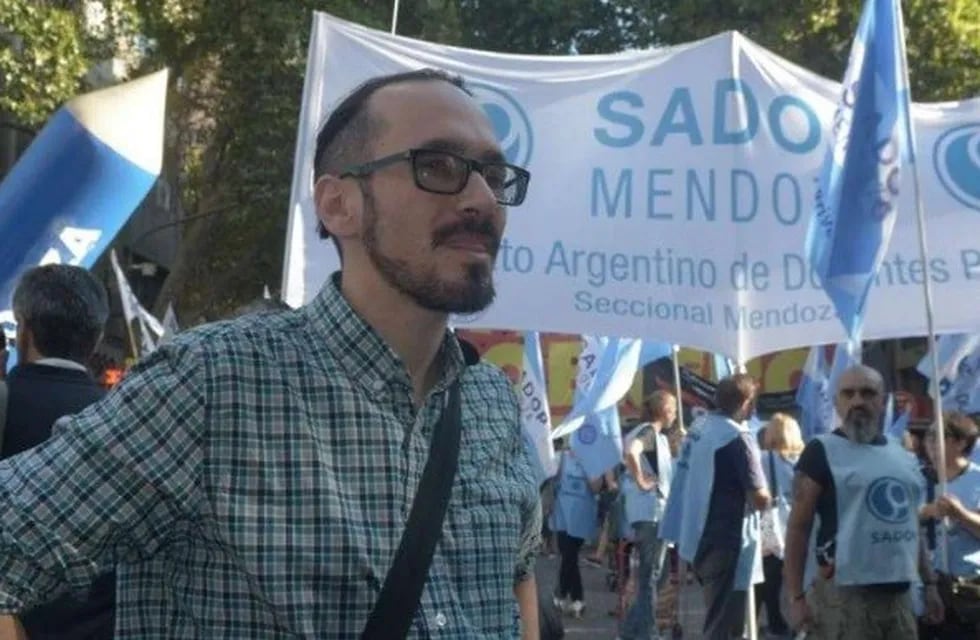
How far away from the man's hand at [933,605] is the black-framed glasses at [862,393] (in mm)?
1048

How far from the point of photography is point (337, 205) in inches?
104

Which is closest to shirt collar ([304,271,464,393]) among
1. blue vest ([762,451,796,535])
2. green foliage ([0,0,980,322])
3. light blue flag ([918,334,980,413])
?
blue vest ([762,451,796,535])

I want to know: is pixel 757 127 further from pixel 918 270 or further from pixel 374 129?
pixel 374 129

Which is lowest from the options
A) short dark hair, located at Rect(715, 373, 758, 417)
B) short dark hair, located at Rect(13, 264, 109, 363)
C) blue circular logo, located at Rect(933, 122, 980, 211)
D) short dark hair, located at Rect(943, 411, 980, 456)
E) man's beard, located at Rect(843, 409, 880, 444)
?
short dark hair, located at Rect(13, 264, 109, 363)

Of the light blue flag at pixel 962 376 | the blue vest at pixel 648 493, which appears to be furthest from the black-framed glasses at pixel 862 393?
the light blue flag at pixel 962 376

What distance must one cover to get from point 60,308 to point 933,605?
5128 millimetres

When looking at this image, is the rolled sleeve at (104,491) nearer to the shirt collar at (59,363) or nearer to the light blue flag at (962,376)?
the shirt collar at (59,363)

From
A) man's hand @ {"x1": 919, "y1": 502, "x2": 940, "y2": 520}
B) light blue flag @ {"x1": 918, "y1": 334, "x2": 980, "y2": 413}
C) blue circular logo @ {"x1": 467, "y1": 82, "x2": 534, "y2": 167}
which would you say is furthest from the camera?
light blue flag @ {"x1": 918, "y1": 334, "x2": 980, "y2": 413}

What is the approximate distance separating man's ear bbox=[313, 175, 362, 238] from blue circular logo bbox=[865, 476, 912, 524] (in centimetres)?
570

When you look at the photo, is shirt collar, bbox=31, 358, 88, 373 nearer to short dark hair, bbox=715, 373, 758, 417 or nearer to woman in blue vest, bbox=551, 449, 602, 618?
short dark hair, bbox=715, 373, 758, 417

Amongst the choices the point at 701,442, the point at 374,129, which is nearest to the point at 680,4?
the point at 701,442

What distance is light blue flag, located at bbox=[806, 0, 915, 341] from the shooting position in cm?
885

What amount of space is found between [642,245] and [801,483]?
5.85ft

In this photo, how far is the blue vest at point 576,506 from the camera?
1728 centimetres
